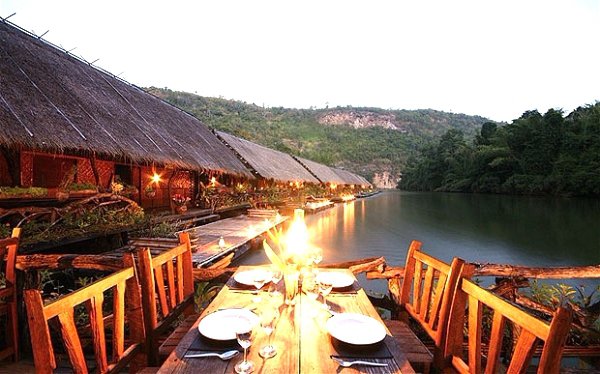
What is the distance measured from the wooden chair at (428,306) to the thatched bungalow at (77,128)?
20.0ft

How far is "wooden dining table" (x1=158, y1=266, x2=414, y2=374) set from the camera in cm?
142

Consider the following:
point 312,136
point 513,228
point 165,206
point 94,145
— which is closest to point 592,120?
point 513,228

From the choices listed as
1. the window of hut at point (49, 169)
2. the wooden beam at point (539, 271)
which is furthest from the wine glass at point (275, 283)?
the window of hut at point (49, 169)

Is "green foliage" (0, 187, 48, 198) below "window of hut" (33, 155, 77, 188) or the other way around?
below

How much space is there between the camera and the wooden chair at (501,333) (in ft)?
4.03

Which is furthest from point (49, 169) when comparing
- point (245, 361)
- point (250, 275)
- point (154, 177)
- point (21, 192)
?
point (245, 361)

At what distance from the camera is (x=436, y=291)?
7.82ft

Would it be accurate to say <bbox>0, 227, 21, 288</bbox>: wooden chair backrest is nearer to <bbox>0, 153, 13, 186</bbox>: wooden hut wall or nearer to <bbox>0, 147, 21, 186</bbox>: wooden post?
<bbox>0, 147, 21, 186</bbox>: wooden post

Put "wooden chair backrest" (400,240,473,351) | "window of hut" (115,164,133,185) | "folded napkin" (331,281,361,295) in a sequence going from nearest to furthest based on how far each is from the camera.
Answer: "wooden chair backrest" (400,240,473,351) < "folded napkin" (331,281,361,295) < "window of hut" (115,164,133,185)

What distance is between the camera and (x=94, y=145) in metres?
6.79

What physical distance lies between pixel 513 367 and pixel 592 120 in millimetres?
42506

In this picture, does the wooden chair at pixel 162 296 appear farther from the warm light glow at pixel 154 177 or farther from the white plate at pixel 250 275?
the warm light glow at pixel 154 177

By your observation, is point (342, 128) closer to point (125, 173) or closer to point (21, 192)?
point (125, 173)

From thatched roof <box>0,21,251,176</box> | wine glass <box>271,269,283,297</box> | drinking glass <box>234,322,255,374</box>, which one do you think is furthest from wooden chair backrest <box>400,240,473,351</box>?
thatched roof <box>0,21,251,176</box>
